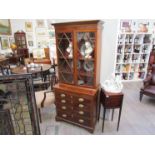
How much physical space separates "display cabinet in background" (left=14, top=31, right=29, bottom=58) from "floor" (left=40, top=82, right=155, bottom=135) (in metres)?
3.79

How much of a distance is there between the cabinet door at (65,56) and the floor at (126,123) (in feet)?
2.80

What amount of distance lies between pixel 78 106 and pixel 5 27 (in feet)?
16.4

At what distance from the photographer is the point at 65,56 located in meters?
2.18

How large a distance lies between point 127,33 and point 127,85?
1.73 metres

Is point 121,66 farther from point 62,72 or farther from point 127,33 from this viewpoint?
point 62,72

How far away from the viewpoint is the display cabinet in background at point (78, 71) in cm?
189

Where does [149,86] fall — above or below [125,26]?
below

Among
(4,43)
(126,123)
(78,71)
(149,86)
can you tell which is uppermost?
(4,43)

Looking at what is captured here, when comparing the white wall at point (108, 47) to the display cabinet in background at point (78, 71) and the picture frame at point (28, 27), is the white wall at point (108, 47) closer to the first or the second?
the display cabinet in background at point (78, 71)

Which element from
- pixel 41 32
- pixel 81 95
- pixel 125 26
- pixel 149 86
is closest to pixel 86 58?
pixel 81 95

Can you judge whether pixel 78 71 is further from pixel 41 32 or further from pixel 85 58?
pixel 41 32

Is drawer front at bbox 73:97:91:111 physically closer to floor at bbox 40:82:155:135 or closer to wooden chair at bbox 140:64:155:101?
floor at bbox 40:82:155:135

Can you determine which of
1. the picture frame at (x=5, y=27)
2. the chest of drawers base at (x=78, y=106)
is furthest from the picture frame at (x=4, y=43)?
the chest of drawers base at (x=78, y=106)
